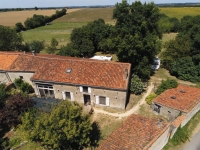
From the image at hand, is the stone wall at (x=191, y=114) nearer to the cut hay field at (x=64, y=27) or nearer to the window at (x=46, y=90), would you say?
the window at (x=46, y=90)

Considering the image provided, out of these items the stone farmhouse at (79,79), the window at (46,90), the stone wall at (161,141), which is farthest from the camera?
the window at (46,90)

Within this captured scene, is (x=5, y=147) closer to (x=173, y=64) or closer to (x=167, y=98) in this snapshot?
(x=167, y=98)

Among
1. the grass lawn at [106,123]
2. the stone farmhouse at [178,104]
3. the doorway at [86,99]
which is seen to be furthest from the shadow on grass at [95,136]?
the stone farmhouse at [178,104]

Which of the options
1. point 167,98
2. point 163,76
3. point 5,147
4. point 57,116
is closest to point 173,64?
point 163,76

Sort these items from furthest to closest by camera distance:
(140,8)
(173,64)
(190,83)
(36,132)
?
(173,64) → (190,83) → (140,8) → (36,132)

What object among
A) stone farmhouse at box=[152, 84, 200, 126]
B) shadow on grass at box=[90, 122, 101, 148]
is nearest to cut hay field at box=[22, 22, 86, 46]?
shadow on grass at box=[90, 122, 101, 148]

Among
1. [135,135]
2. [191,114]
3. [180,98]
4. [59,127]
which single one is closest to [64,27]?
[180,98]

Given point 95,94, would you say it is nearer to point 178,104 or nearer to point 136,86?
point 136,86
